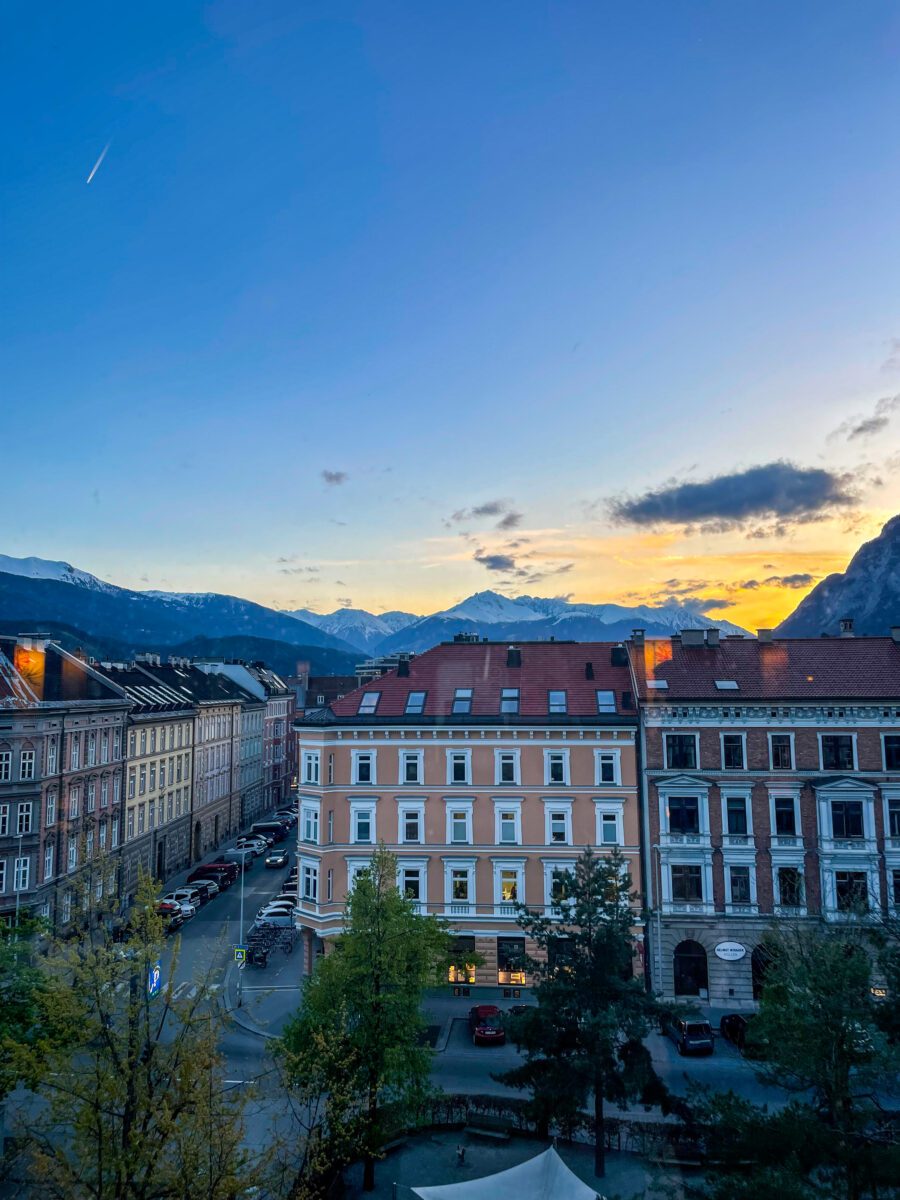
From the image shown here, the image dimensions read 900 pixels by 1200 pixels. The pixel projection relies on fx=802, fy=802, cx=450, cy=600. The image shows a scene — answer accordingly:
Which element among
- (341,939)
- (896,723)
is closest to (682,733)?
(896,723)

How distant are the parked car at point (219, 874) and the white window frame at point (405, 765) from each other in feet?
90.0

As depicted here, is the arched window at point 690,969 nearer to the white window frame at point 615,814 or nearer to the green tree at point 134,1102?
the white window frame at point 615,814

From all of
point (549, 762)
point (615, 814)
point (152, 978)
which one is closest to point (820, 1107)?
point (152, 978)

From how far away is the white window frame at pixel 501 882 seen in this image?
4138 cm

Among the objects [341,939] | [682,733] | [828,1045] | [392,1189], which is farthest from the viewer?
[682,733]

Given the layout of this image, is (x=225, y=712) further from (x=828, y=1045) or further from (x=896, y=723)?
(x=828, y=1045)

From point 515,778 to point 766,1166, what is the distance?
26.1 metres

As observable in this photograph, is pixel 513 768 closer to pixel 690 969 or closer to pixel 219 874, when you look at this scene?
pixel 690 969

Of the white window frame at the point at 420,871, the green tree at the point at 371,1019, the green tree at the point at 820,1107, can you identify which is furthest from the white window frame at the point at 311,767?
the green tree at the point at 820,1107

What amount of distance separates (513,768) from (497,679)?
5.22m

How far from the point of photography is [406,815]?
140 ft

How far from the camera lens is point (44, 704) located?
46.1 metres

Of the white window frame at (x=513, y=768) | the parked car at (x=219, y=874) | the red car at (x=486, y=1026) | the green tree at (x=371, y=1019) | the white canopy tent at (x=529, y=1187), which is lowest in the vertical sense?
the red car at (x=486, y=1026)

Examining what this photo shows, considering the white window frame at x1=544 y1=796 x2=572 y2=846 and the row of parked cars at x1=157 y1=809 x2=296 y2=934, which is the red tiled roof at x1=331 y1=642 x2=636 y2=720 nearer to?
the white window frame at x1=544 y1=796 x2=572 y2=846
